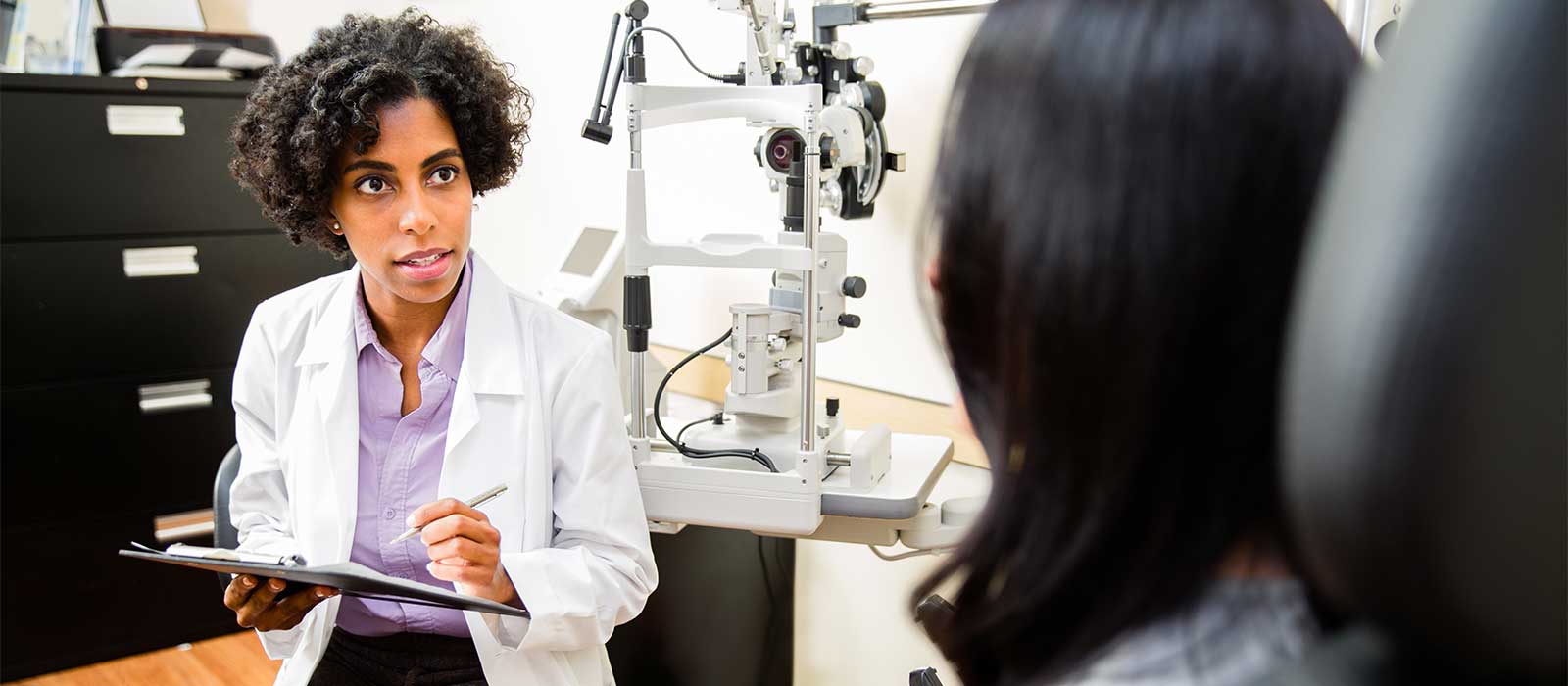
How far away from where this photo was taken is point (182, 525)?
8.79 ft

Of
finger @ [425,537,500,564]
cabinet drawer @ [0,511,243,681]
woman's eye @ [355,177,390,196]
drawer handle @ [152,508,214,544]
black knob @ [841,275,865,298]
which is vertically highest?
woman's eye @ [355,177,390,196]

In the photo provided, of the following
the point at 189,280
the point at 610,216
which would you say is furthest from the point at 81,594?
the point at 610,216

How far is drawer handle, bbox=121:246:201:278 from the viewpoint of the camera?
8.29 ft

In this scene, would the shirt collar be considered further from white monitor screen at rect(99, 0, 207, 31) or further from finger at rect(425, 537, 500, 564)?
white monitor screen at rect(99, 0, 207, 31)

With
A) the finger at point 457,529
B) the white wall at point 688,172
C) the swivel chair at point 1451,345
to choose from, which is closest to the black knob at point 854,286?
the white wall at point 688,172

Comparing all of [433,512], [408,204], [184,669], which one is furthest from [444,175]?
[184,669]

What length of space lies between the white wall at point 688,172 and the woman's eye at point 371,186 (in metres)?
0.71

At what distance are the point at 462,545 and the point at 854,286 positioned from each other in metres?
0.67

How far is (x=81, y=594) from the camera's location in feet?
8.50

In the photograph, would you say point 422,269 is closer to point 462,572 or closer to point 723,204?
point 462,572

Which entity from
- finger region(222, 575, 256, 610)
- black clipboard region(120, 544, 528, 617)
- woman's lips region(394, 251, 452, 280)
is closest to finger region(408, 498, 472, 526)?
black clipboard region(120, 544, 528, 617)

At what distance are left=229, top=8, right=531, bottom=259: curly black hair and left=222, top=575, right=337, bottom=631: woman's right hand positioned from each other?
50 cm

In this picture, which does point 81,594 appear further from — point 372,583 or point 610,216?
point 372,583

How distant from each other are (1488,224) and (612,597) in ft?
3.82
